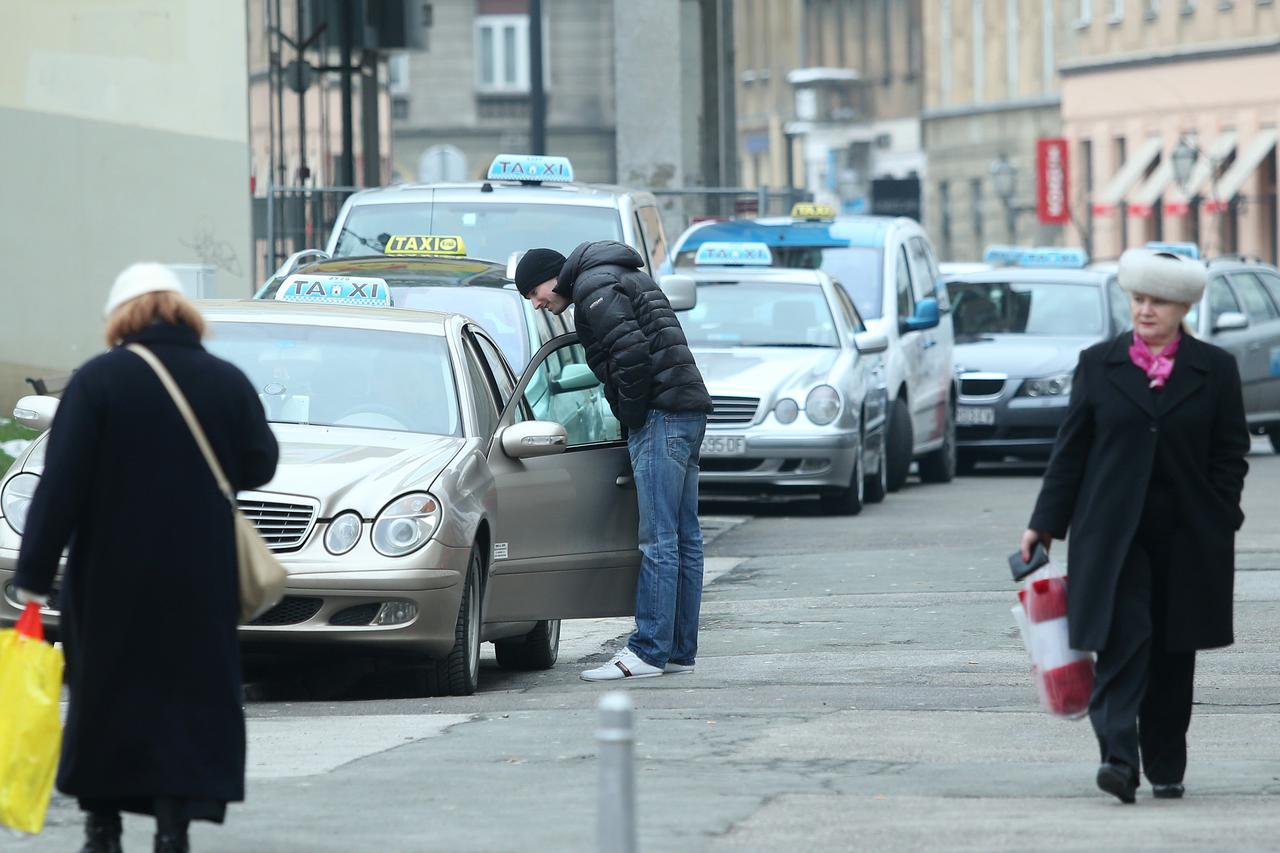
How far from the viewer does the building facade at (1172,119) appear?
59.2 metres

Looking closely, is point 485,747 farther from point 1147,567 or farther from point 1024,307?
point 1024,307

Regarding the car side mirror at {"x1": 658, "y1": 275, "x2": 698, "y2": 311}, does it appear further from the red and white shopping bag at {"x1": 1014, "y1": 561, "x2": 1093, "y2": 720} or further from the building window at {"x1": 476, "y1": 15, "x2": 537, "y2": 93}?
the building window at {"x1": 476, "y1": 15, "x2": 537, "y2": 93}

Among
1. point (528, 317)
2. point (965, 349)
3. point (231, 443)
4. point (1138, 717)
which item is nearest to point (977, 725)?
point (1138, 717)

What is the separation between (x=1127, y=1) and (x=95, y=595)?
6080cm

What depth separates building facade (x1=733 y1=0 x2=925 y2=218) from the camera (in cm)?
7869

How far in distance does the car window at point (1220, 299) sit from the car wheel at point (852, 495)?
291 inches

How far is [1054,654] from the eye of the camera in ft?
25.9

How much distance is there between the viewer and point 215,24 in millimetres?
23781

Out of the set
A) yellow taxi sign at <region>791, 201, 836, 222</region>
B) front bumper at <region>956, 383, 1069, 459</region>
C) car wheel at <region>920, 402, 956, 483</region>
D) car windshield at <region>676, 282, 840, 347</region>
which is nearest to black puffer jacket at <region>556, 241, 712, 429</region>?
car windshield at <region>676, 282, 840, 347</region>

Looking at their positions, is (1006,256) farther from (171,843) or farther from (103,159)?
(171,843)

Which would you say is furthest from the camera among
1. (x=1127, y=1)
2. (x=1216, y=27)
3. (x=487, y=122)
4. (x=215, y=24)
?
(x=487, y=122)

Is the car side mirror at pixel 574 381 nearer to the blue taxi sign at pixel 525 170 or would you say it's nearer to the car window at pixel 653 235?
the car window at pixel 653 235

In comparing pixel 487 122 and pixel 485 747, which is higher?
pixel 487 122

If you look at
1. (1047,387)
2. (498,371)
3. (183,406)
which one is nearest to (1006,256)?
(1047,387)
